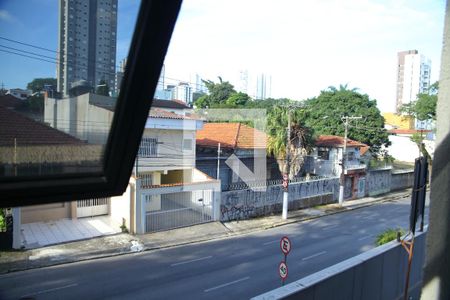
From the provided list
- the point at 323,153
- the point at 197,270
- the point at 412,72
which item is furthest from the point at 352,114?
the point at 197,270

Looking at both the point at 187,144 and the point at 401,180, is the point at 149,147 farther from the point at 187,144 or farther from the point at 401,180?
the point at 401,180

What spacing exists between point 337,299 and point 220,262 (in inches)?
307

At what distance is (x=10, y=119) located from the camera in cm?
156

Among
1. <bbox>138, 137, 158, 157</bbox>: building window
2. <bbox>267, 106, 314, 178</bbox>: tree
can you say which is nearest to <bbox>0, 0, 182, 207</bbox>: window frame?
<bbox>138, 137, 158, 157</bbox>: building window

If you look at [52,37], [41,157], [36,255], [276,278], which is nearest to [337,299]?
[41,157]

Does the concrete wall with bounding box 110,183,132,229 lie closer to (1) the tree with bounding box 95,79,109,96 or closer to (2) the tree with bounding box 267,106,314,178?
(2) the tree with bounding box 267,106,314,178

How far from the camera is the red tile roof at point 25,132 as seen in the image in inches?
61.2

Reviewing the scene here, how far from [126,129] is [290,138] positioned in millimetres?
19008

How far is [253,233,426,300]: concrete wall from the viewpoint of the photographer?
365cm

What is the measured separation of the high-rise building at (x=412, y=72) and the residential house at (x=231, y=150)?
1016 inches

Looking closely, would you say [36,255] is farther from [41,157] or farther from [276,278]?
[41,157]

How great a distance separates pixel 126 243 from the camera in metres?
13.2

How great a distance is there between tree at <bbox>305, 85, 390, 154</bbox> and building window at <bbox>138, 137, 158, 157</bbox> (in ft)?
63.3

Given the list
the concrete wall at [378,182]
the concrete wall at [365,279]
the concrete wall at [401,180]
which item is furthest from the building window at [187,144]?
the concrete wall at [401,180]
